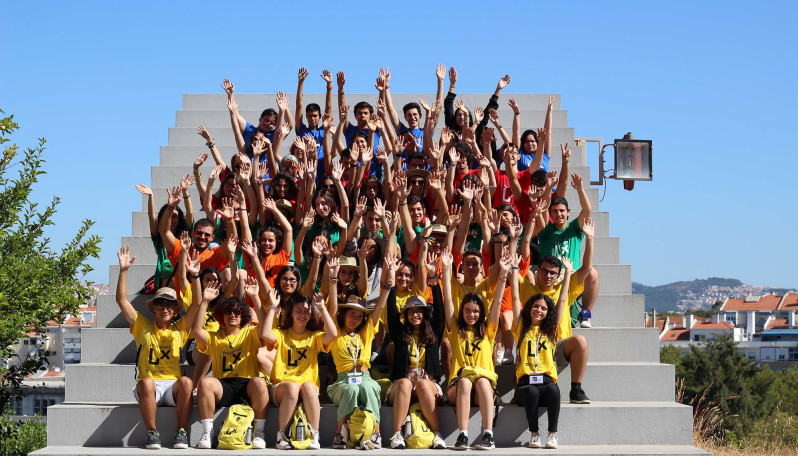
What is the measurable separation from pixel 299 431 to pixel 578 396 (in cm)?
234

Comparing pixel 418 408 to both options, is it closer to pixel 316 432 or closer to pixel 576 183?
pixel 316 432

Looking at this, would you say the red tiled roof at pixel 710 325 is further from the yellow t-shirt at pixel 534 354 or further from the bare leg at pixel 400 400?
the bare leg at pixel 400 400

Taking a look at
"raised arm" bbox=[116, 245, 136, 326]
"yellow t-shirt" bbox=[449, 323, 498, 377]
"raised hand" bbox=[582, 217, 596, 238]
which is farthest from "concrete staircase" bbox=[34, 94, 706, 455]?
"raised hand" bbox=[582, 217, 596, 238]

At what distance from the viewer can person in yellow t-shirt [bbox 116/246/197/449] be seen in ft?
25.8

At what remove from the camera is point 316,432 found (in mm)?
7777

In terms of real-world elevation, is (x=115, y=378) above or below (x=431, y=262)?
below

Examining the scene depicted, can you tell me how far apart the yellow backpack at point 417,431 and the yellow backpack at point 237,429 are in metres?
1.21

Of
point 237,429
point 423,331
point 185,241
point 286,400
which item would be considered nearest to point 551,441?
point 423,331

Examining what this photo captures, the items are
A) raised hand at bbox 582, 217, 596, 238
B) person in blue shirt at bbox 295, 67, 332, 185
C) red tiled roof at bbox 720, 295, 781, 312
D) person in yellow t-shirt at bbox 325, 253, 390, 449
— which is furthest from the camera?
red tiled roof at bbox 720, 295, 781, 312

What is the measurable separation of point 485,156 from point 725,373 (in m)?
44.9

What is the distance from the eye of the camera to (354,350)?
7.93 meters

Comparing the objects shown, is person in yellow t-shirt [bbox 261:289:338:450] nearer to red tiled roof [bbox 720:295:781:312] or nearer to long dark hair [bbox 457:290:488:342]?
long dark hair [bbox 457:290:488:342]

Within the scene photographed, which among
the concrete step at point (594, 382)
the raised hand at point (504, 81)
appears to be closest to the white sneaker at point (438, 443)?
the concrete step at point (594, 382)

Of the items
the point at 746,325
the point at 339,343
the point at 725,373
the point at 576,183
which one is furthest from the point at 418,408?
the point at 746,325
